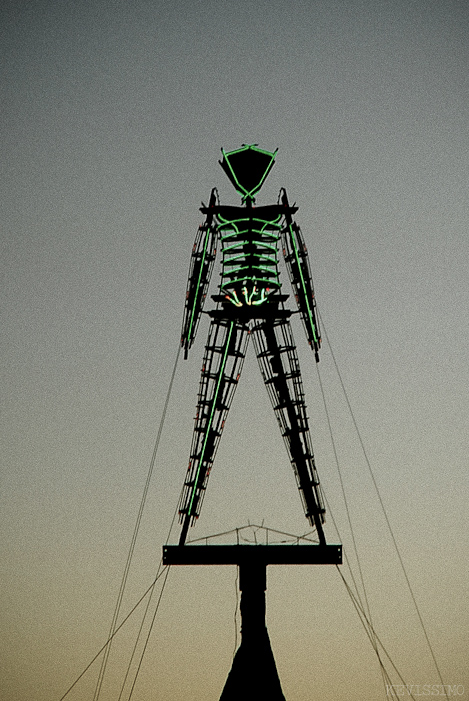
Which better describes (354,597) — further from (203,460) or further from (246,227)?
(246,227)

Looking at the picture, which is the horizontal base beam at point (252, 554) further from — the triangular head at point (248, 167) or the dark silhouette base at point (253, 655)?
the triangular head at point (248, 167)

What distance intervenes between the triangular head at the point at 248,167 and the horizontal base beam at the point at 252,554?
46.4 feet

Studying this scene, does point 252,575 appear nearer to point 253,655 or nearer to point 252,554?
point 252,554

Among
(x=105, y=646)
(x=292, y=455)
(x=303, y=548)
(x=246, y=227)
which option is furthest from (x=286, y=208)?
(x=105, y=646)

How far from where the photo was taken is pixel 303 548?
45.0 m

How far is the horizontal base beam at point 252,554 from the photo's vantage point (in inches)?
1769

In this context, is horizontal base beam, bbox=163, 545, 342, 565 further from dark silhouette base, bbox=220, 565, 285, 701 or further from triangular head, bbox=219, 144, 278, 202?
triangular head, bbox=219, 144, 278, 202

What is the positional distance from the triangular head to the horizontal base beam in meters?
14.2

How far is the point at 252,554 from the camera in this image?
45.3 meters

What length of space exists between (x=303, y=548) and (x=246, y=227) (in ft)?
42.9

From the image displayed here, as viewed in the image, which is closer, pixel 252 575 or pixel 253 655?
pixel 253 655

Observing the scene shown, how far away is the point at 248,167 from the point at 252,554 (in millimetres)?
15650

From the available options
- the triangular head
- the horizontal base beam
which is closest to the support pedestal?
the horizontal base beam

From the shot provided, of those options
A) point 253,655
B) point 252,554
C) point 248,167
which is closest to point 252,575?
point 252,554
